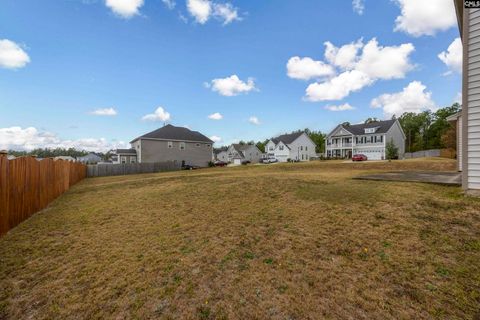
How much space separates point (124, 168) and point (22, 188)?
73.0 feet

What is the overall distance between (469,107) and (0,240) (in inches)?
483

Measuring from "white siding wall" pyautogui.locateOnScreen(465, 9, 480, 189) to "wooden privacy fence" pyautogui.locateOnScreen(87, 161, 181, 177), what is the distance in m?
29.9

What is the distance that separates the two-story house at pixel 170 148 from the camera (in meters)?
32.0

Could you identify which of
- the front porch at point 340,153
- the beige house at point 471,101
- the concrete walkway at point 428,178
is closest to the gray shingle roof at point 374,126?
the front porch at point 340,153

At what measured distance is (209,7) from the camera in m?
13.9

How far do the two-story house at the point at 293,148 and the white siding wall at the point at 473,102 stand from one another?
45.8 m

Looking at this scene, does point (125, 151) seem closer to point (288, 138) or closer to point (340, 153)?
point (288, 138)

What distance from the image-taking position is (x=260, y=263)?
3.40 meters

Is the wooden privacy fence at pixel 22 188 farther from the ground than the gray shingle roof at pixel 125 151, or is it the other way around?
the gray shingle roof at pixel 125 151

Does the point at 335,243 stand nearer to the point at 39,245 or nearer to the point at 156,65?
the point at 39,245

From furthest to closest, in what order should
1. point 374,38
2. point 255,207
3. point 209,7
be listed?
point 374,38, point 209,7, point 255,207

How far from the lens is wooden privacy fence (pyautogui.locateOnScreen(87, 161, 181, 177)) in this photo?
25259 millimetres

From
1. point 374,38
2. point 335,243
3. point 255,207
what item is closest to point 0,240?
point 255,207

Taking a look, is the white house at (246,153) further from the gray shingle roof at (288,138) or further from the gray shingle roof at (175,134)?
the gray shingle roof at (175,134)
